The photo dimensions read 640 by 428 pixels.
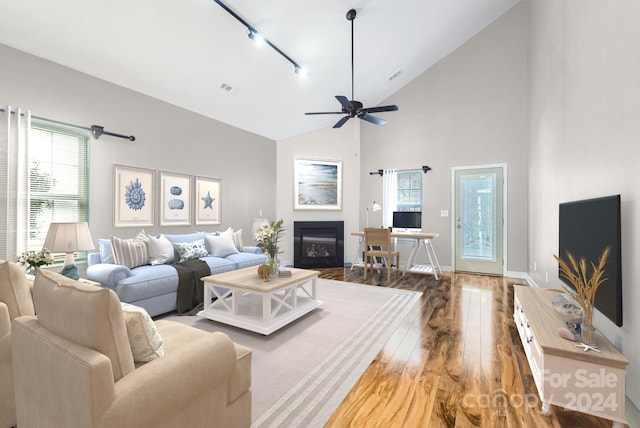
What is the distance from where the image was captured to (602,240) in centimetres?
185

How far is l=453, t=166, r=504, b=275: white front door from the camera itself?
17.4 ft

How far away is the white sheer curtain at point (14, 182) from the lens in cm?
274

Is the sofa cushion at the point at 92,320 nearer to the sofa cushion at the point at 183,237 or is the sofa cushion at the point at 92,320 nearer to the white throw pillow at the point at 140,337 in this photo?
the white throw pillow at the point at 140,337

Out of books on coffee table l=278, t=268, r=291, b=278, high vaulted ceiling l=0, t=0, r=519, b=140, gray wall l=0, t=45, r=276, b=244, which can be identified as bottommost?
books on coffee table l=278, t=268, r=291, b=278

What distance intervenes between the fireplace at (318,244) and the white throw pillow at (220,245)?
184 centimetres

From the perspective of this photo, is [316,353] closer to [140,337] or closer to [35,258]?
[140,337]

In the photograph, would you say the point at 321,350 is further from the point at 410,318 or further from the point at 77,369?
the point at 77,369

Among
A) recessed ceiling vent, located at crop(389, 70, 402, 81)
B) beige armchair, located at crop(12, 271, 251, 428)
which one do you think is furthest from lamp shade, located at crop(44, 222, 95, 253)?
recessed ceiling vent, located at crop(389, 70, 402, 81)

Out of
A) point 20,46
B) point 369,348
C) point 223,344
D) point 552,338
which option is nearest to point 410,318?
point 369,348

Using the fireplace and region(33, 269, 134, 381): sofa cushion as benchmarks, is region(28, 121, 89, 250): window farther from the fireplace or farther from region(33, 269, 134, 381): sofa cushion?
the fireplace

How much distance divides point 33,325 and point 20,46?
10.6 ft

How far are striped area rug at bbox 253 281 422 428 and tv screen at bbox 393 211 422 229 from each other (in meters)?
2.79

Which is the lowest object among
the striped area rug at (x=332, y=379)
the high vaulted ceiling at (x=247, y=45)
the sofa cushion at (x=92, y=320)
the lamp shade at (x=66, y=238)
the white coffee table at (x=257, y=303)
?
the striped area rug at (x=332, y=379)

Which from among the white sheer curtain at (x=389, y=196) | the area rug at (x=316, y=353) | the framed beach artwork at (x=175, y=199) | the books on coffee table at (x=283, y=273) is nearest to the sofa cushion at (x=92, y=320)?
the area rug at (x=316, y=353)
